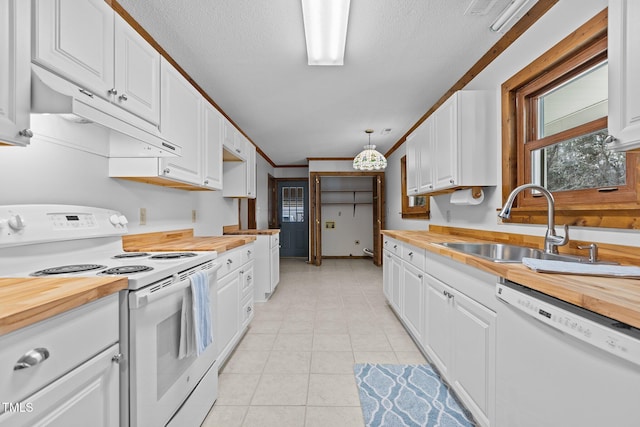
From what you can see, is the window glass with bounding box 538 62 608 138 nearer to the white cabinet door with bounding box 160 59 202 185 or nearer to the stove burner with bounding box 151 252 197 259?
the stove burner with bounding box 151 252 197 259

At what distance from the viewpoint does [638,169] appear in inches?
49.8

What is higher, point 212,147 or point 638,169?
point 212,147

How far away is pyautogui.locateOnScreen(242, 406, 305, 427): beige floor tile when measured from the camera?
153 cm

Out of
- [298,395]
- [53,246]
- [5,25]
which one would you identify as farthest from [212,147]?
[298,395]

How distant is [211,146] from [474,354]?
2435 mm

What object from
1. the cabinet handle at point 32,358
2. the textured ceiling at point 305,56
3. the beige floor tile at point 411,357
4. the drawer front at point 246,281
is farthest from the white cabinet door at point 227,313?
the textured ceiling at point 305,56

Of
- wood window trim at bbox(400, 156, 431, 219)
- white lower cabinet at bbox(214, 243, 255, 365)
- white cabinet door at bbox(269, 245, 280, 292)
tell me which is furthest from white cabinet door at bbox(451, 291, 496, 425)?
white cabinet door at bbox(269, 245, 280, 292)

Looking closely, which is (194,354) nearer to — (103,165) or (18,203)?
(18,203)

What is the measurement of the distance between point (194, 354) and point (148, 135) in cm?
118

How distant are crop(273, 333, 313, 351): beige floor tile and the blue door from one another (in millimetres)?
4702

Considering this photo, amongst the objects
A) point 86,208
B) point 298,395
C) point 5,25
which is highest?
point 5,25

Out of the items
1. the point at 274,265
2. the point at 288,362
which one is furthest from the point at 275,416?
the point at 274,265

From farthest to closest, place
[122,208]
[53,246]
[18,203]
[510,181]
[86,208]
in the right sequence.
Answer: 1. [510,181]
2. [122,208]
3. [86,208]
4. [53,246]
5. [18,203]

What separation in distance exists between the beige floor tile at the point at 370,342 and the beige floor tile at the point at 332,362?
0.49ft
